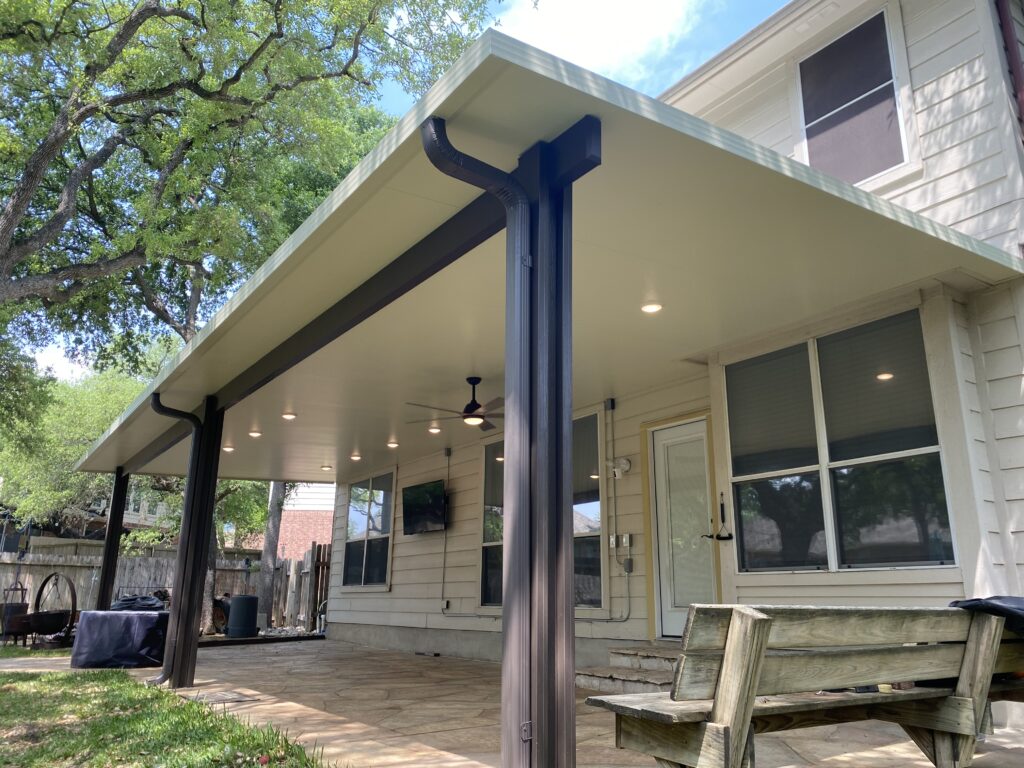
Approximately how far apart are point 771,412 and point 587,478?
229 cm

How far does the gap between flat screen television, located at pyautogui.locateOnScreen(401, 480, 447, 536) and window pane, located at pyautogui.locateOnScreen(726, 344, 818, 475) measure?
15.8ft

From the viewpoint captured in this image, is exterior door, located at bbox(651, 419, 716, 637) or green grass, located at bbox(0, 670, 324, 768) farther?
exterior door, located at bbox(651, 419, 716, 637)

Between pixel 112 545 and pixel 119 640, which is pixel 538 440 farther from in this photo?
pixel 112 545

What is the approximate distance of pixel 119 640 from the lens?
730 cm

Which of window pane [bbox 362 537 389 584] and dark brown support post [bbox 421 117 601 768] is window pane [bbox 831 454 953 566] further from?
window pane [bbox 362 537 389 584]

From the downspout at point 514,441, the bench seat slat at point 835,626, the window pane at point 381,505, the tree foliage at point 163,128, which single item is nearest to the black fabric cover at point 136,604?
the window pane at point 381,505

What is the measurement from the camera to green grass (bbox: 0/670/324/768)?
11.0ft

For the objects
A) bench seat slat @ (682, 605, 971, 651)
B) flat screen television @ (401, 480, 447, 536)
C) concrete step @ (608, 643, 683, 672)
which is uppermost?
flat screen television @ (401, 480, 447, 536)

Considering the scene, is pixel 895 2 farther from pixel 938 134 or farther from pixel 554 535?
pixel 554 535

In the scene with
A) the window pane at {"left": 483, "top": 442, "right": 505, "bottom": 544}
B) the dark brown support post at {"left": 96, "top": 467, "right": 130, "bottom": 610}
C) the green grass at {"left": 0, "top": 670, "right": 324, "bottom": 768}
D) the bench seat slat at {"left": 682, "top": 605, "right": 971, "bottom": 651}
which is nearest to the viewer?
the bench seat slat at {"left": 682, "top": 605, "right": 971, "bottom": 651}

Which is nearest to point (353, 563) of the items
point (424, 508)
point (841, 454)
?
point (424, 508)

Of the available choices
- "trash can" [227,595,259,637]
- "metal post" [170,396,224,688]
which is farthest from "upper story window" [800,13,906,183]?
"trash can" [227,595,259,637]

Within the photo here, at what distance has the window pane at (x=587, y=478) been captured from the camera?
6.98 m

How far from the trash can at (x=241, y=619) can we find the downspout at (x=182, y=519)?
19.6 feet
